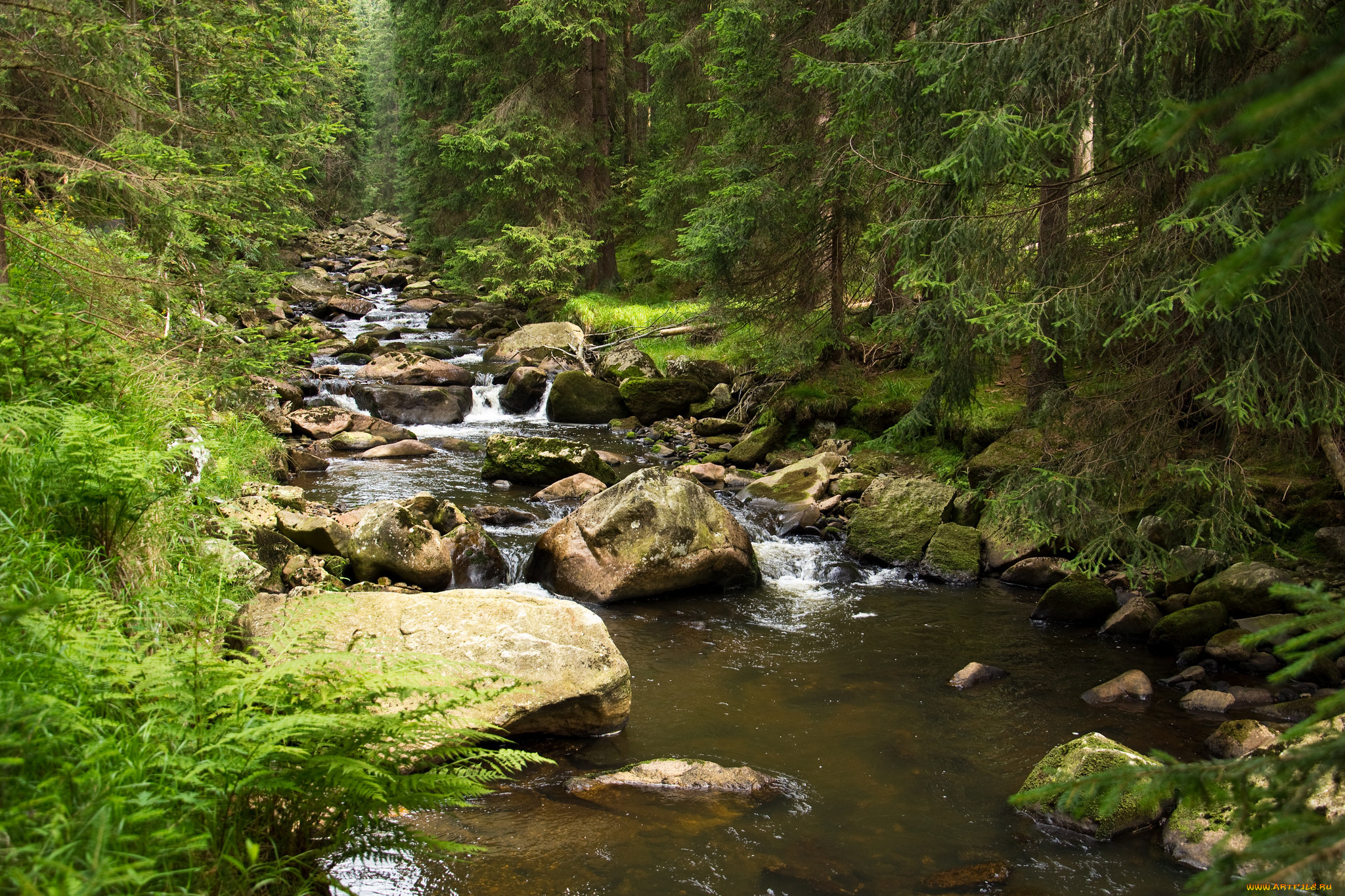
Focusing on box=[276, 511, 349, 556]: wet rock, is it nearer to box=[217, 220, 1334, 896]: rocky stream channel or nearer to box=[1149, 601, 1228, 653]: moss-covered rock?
box=[217, 220, 1334, 896]: rocky stream channel

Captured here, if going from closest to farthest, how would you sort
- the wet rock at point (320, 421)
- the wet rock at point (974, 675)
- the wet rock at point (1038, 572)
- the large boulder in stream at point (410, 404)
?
1. the wet rock at point (974, 675)
2. the wet rock at point (1038, 572)
3. the wet rock at point (320, 421)
4. the large boulder in stream at point (410, 404)

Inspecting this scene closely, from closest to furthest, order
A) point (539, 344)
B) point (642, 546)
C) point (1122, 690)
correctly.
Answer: point (1122, 690)
point (642, 546)
point (539, 344)

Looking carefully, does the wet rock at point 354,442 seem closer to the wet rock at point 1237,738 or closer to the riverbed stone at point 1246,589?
the riverbed stone at point 1246,589

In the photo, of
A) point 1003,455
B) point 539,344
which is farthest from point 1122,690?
point 539,344

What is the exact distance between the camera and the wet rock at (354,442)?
14.0 meters

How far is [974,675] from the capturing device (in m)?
6.99

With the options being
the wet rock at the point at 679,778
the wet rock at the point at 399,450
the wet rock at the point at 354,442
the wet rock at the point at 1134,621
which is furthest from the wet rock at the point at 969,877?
the wet rock at the point at 354,442

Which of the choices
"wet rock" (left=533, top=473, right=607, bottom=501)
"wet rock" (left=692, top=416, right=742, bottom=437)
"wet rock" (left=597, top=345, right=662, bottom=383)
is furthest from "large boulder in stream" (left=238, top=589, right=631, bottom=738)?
"wet rock" (left=597, top=345, right=662, bottom=383)

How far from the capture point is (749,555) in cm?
938

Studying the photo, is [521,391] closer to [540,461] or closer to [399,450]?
[399,450]

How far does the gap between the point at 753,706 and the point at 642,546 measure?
260 centimetres

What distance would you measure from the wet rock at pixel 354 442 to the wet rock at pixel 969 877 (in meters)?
11.8

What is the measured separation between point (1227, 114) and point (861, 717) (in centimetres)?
544

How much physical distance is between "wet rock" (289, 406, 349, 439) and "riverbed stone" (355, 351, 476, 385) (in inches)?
89.9
